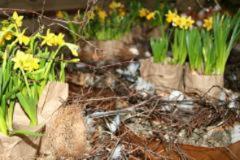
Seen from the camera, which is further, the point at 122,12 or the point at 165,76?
the point at 122,12

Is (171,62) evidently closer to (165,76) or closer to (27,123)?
(165,76)

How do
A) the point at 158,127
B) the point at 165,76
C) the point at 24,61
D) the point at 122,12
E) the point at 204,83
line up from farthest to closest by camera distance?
the point at 122,12
the point at 165,76
the point at 204,83
the point at 158,127
the point at 24,61

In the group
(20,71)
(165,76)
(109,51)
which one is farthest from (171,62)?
(20,71)

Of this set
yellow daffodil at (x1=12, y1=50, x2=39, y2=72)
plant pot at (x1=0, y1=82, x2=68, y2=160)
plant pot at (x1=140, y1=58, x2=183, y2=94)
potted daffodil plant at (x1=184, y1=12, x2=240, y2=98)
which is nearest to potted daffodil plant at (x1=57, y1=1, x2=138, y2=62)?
plant pot at (x1=140, y1=58, x2=183, y2=94)

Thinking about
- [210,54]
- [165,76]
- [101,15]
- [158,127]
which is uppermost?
[101,15]

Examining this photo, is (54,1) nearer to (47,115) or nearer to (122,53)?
(122,53)
